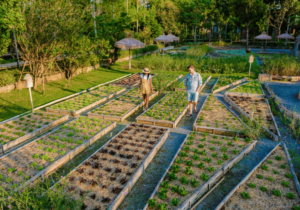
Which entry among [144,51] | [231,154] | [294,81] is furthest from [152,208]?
[144,51]

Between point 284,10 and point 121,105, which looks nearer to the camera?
point 121,105

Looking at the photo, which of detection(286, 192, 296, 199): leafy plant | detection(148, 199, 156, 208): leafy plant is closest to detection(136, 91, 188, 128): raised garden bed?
detection(148, 199, 156, 208): leafy plant

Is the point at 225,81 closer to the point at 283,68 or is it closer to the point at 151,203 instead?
the point at 283,68

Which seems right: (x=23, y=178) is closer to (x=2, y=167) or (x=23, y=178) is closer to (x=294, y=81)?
(x=2, y=167)

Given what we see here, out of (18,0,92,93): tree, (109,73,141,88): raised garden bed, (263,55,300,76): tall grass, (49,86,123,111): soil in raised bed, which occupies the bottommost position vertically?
(49,86,123,111): soil in raised bed

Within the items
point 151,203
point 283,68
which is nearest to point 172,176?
point 151,203

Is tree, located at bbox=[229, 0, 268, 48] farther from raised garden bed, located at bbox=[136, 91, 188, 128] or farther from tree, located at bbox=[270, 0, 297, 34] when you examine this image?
raised garden bed, located at bbox=[136, 91, 188, 128]

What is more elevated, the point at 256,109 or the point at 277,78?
the point at 277,78

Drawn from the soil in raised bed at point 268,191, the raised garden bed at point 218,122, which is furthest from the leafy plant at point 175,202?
the raised garden bed at point 218,122
